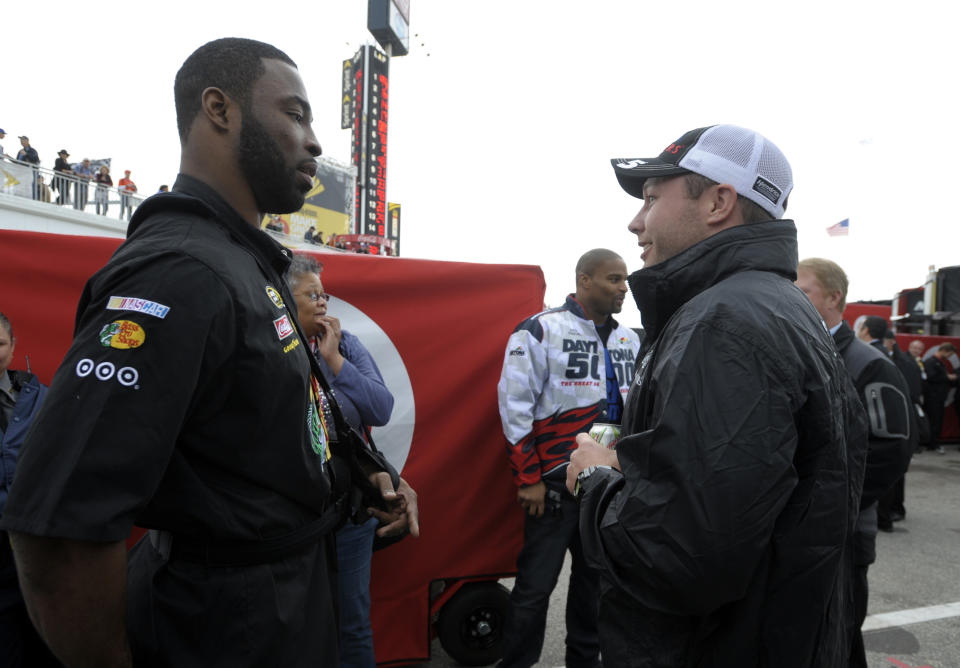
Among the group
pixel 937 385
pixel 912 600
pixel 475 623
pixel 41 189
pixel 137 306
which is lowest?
pixel 912 600

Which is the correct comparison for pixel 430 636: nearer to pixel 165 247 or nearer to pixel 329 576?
pixel 329 576

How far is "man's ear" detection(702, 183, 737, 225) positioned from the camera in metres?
1.53

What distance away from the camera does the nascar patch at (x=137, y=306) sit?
39.9 inches

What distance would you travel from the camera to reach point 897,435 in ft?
9.07

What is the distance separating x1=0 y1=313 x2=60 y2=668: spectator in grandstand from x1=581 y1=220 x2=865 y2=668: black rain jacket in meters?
2.06

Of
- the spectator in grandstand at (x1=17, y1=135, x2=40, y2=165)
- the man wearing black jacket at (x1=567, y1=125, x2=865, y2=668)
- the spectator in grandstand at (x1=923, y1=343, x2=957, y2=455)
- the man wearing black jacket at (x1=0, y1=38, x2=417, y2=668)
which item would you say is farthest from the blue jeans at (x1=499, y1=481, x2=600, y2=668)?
the spectator in grandstand at (x1=17, y1=135, x2=40, y2=165)

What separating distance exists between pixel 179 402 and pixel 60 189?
18.0 m

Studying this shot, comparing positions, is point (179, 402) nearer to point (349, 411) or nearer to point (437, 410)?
point (349, 411)

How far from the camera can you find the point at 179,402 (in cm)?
102

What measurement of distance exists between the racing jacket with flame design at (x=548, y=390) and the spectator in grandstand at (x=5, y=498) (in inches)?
79.5

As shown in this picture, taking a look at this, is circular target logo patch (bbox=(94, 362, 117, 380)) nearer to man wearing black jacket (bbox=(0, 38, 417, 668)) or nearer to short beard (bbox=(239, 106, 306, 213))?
man wearing black jacket (bbox=(0, 38, 417, 668))

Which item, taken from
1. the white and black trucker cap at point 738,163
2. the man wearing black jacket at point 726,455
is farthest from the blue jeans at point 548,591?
the white and black trucker cap at point 738,163

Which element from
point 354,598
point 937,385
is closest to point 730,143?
point 354,598

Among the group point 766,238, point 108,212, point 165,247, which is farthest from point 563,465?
point 108,212
